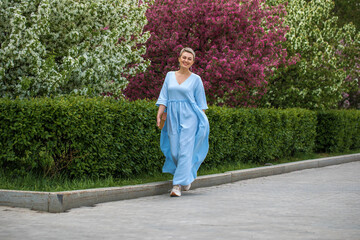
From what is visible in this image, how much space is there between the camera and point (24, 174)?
862 centimetres

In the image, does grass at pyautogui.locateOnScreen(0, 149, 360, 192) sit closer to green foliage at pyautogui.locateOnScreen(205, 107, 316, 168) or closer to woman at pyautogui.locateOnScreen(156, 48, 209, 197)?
woman at pyautogui.locateOnScreen(156, 48, 209, 197)

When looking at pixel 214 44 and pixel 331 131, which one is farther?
pixel 214 44

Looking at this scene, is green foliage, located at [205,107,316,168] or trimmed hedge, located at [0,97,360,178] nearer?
trimmed hedge, located at [0,97,360,178]

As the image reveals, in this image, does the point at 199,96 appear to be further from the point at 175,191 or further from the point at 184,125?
the point at 175,191

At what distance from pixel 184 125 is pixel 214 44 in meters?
10.5

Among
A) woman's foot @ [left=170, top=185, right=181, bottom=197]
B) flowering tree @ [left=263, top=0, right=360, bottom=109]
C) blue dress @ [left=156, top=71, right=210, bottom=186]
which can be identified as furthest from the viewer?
flowering tree @ [left=263, top=0, right=360, bottom=109]

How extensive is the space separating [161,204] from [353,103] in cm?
2838

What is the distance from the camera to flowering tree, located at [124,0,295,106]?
1889 cm

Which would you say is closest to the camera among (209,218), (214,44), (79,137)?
(209,218)

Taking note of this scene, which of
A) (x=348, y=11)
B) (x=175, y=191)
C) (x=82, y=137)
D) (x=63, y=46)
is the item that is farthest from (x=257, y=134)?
(x=348, y=11)

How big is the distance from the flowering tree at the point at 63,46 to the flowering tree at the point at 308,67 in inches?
354

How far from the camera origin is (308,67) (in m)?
24.1

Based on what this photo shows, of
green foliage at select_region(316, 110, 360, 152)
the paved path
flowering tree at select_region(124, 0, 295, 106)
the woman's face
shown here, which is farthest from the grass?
green foliage at select_region(316, 110, 360, 152)

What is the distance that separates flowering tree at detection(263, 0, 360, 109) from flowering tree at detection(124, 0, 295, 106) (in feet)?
9.83
